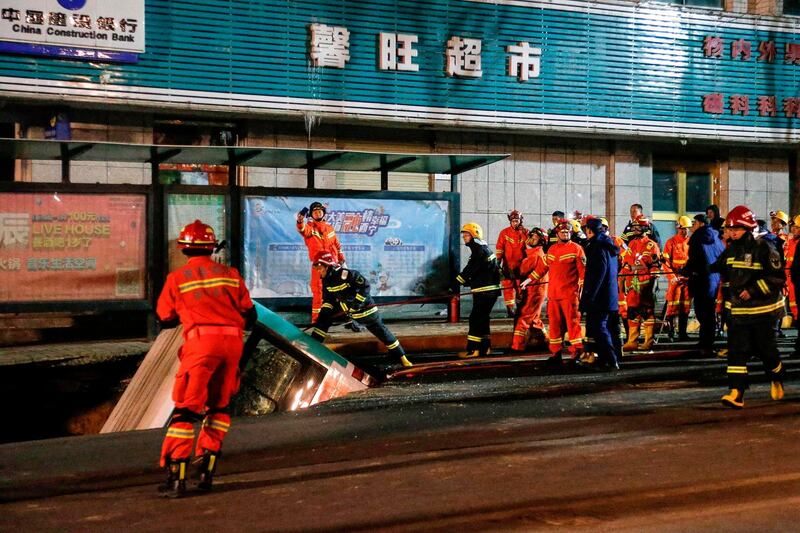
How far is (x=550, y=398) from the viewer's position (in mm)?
9883

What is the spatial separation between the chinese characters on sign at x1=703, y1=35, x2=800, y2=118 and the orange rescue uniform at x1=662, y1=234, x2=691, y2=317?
555cm

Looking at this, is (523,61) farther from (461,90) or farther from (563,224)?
(563,224)

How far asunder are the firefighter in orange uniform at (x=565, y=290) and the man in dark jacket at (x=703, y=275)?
184cm

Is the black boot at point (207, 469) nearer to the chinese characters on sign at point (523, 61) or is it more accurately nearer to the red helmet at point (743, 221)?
the red helmet at point (743, 221)

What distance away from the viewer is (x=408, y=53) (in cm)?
1764

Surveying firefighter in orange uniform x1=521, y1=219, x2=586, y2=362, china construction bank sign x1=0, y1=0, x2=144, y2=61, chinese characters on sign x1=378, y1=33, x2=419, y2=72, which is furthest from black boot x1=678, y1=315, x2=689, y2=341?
china construction bank sign x1=0, y1=0, x2=144, y2=61

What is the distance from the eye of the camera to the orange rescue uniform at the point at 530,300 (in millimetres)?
13414

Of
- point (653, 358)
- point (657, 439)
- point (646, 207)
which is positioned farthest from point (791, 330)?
point (657, 439)

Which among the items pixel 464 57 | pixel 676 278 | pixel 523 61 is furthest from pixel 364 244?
pixel 523 61

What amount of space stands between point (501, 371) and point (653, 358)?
2392mm

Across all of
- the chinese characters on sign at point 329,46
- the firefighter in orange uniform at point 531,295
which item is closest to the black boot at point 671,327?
the firefighter in orange uniform at point 531,295

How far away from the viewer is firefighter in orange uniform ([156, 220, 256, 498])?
613cm

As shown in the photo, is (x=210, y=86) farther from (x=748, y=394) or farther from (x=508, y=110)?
(x=748, y=394)

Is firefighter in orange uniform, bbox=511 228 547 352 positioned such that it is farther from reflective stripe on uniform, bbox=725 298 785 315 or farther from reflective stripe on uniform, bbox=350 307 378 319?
reflective stripe on uniform, bbox=725 298 785 315
